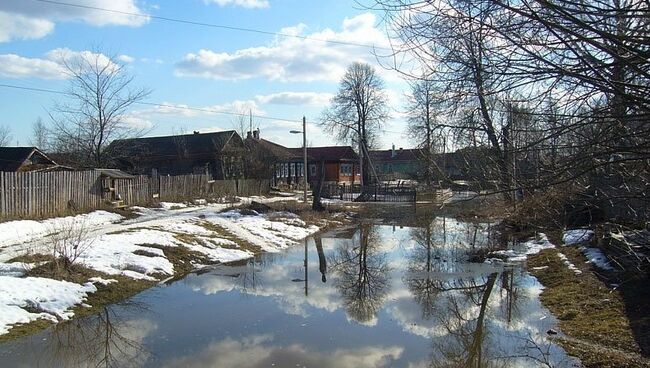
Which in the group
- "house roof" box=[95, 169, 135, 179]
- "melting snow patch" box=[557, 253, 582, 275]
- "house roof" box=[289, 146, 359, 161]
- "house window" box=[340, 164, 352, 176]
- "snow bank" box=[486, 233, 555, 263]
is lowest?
"snow bank" box=[486, 233, 555, 263]

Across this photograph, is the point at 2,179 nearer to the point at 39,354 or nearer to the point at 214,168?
the point at 39,354

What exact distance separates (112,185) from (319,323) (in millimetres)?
20550

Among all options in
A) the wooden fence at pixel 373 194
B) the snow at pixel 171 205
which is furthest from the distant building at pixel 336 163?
the snow at pixel 171 205

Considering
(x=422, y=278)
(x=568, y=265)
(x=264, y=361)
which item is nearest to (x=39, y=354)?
(x=264, y=361)

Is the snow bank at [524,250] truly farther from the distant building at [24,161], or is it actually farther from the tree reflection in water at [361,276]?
the distant building at [24,161]

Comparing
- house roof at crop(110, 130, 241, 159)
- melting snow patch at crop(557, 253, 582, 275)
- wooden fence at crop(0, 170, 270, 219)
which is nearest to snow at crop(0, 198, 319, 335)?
wooden fence at crop(0, 170, 270, 219)

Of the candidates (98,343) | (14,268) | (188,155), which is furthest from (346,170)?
(98,343)

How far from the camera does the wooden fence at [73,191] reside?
65.2 ft

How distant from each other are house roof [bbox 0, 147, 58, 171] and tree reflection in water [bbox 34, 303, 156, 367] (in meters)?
26.0

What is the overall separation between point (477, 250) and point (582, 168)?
14.8 meters

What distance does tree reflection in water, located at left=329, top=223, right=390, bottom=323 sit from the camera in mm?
10719

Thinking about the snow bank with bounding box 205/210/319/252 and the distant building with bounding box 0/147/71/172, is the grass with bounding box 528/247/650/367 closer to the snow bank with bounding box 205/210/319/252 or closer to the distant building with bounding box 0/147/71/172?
the snow bank with bounding box 205/210/319/252

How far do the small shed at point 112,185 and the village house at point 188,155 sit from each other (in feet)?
59.6

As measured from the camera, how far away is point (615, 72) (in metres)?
3.44
